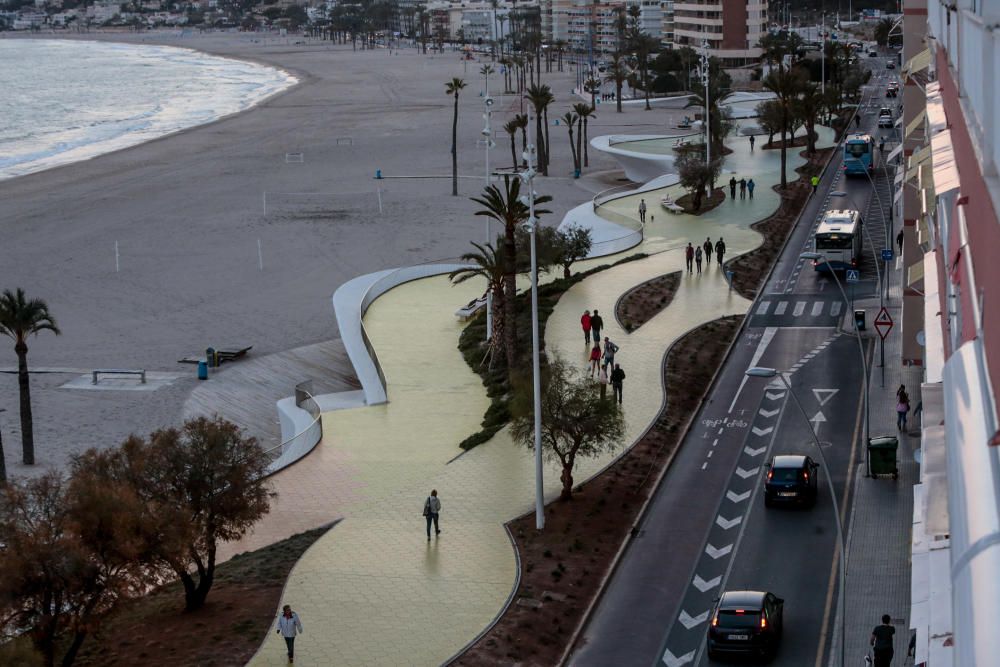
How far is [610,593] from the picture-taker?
2280 centimetres

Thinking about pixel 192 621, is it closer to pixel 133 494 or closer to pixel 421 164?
pixel 133 494

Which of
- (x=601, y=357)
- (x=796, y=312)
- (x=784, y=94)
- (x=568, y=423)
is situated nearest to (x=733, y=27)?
(x=784, y=94)

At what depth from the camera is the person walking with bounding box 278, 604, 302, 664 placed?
19.7 m

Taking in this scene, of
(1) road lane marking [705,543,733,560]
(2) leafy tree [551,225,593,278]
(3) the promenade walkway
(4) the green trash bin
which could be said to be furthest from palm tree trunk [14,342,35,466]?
(4) the green trash bin

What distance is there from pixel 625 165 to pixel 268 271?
3030cm

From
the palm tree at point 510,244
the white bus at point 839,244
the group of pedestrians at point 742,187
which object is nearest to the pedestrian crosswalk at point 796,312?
the white bus at point 839,244

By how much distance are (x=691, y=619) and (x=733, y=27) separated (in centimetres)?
13549

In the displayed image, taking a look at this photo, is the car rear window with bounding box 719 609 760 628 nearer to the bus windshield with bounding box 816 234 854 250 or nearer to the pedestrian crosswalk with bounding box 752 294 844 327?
the pedestrian crosswalk with bounding box 752 294 844 327

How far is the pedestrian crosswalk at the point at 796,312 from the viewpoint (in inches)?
1618

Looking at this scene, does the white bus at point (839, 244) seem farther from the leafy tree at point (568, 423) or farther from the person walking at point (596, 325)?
the leafy tree at point (568, 423)

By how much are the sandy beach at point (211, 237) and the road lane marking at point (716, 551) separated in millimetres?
15737

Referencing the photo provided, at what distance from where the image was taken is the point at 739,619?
1966 centimetres

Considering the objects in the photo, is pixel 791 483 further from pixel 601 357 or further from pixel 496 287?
pixel 496 287

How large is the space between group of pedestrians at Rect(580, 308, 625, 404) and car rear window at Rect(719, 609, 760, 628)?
8.84m
